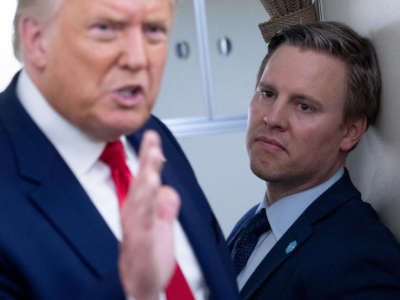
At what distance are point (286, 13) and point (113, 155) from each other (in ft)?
4.51

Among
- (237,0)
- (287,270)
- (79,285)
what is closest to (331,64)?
(287,270)

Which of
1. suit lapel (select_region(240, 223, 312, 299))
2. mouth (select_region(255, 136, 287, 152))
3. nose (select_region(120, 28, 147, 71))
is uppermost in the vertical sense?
nose (select_region(120, 28, 147, 71))

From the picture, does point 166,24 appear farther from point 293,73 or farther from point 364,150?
point 364,150

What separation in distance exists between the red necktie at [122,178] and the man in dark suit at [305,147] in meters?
0.64

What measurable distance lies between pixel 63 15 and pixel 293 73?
102 centimetres

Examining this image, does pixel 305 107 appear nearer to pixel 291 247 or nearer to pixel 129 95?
pixel 291 247

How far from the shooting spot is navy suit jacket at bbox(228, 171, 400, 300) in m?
1.22

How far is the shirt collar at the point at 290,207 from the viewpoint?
150 cm

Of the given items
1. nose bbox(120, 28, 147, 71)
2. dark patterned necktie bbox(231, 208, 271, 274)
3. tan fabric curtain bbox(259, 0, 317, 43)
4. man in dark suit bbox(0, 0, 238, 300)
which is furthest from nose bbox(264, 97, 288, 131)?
nose bbox(120, 28, 147, 71)

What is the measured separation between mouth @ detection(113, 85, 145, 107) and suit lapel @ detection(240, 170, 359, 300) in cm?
86

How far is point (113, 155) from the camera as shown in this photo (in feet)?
2.38

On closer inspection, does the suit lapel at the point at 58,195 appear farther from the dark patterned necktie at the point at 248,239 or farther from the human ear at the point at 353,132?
the human ear at the point at 353,132

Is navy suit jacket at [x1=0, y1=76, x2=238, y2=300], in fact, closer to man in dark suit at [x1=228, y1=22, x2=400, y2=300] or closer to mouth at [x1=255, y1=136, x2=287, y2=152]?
man in dark suit at [x1=228, y1=22, x2=400, y2=300]

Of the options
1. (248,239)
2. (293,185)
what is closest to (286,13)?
(293,185)
